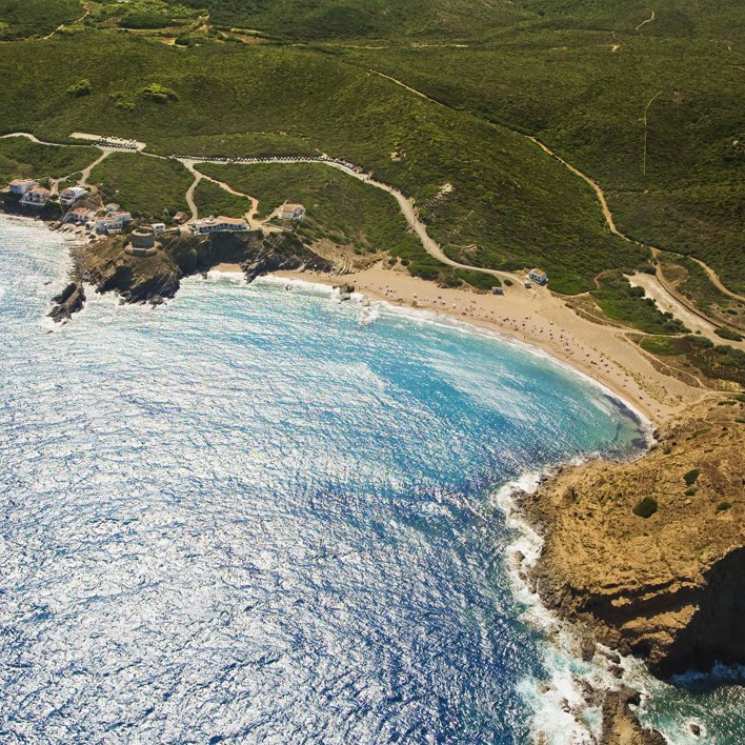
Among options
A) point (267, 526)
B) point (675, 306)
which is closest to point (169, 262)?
point (267, 526)

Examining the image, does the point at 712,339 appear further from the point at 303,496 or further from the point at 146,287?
the point at 146,287

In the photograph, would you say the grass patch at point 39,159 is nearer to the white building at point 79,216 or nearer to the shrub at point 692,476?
the white building at point 79,216

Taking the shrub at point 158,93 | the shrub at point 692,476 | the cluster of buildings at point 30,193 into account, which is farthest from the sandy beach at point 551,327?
the shrub at point 158,93

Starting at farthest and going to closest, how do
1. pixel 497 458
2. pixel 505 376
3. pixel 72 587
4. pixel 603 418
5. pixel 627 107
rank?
pixel 627 107
pixel 505 376
pixel 603 418
pixel 497 458
pixel 72 587

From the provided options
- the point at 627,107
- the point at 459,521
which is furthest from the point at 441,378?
the point at 627,107

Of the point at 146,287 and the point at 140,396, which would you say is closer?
the point at 140,396
